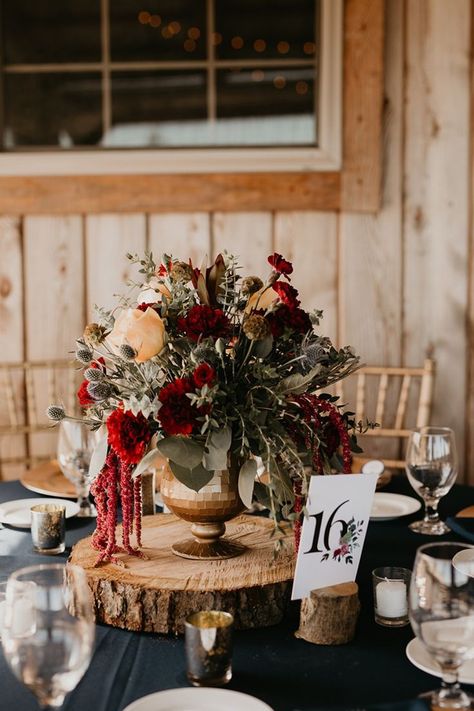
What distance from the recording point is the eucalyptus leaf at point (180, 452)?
1.17 meters

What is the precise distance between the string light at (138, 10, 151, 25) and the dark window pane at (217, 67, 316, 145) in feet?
0.92

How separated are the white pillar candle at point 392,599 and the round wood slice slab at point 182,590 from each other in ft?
0.41

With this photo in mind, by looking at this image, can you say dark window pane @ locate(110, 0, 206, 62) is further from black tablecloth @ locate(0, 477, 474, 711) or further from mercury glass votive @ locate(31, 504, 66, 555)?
black tablecloth @ locate(0, 477, 474, 711)

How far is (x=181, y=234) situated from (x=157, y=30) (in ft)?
2.14

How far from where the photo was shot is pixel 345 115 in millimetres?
2711

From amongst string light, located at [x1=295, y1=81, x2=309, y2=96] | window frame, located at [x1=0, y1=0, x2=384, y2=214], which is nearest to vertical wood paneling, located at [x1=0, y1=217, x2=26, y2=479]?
window frame, located at [x1=0, y1=0, x2=384, y2=214]

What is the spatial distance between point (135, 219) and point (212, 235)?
0.80 feet

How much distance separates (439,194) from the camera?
2.74 metres

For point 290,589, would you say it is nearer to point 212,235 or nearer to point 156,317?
point 156,317

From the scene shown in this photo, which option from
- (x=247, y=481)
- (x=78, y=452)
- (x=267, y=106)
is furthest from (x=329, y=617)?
(x=267, y=106)

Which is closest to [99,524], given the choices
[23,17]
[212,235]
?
[212,235]

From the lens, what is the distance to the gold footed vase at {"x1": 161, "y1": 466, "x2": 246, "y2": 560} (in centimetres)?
125

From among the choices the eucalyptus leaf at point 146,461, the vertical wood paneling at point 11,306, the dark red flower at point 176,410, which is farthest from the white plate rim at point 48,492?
the vertical wood paneling at point 11,306

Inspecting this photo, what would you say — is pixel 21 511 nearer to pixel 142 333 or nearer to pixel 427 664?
pixel 142 333
